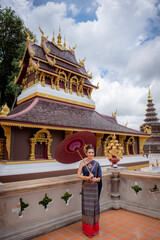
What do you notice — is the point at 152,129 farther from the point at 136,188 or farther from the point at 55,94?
the point at 136,188

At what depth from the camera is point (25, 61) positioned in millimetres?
15141

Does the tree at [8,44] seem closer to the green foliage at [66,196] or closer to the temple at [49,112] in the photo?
the temple at [49,112]

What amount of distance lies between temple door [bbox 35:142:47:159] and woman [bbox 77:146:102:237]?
24.4ft

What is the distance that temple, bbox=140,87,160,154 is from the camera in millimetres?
29567

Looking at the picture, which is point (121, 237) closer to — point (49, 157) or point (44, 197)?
point (44, 197)

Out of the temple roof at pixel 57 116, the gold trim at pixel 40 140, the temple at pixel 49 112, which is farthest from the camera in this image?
the gold trim at pixel 40 140

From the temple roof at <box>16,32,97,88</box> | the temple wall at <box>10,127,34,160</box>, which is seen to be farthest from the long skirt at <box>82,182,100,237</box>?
the temple roof at <box>16,32,97,88</box>

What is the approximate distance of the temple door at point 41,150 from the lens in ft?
35.1

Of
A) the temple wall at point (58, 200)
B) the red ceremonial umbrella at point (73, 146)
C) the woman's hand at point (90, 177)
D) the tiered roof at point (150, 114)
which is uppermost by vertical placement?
the tiered roof at point (150, 114)

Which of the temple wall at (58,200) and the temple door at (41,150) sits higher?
the temple door at (41,150)

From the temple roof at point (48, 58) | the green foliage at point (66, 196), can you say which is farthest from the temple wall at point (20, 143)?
the green foliage at point (66, 196)

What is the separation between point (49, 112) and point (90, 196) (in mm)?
8306

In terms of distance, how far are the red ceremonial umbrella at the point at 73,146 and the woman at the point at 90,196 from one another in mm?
478

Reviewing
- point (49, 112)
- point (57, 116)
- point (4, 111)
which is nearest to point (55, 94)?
point (49, 112)
